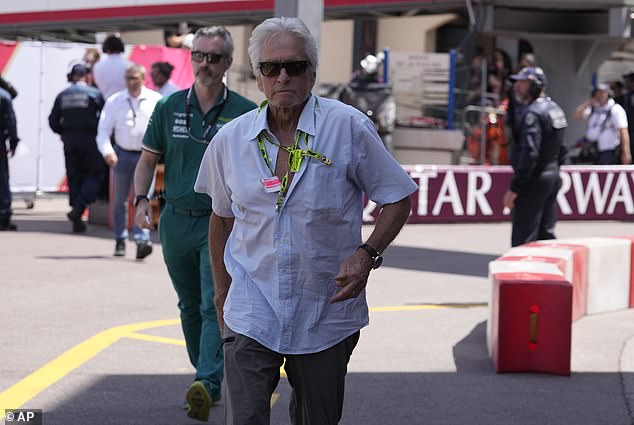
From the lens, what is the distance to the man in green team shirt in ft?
21.8

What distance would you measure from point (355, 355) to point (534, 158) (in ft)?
8.87

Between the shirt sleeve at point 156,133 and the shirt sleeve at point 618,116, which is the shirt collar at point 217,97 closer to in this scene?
the shirt sleeve at point 156,133

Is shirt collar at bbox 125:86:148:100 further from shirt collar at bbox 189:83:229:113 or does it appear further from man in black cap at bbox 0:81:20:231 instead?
shirt collar at bbox 189:83:229:113

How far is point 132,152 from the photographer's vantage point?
13.0 meters

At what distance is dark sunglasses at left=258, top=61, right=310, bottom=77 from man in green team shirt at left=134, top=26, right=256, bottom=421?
7.04 ft

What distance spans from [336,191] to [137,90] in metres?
8.65

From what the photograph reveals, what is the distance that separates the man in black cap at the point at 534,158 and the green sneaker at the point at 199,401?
4629 mm

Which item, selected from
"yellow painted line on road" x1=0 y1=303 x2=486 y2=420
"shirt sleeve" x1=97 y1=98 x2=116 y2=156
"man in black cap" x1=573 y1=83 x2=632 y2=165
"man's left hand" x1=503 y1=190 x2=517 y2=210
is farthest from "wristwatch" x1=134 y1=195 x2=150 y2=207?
"man in black cap" x1=573 y1=83 x2=632 y2=165

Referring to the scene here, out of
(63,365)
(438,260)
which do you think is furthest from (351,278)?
(438,260)

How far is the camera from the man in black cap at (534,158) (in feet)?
34.2

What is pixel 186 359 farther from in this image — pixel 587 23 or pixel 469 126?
pixel 587 23

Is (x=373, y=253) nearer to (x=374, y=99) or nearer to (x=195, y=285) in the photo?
(x=195, y=285)

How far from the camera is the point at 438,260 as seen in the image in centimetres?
1378

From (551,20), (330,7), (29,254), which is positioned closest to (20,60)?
(29,254)
